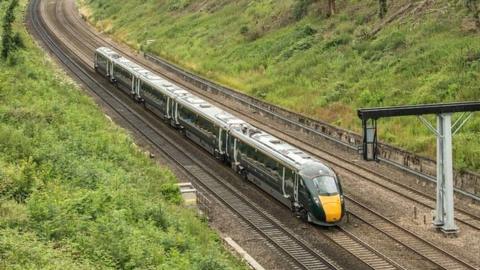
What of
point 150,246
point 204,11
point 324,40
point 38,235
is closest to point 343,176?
point 150,246

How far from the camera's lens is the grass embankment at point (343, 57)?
140 ft

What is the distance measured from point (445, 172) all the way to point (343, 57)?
28381mm

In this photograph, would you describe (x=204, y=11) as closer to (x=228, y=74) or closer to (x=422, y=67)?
(x=228, y=74)

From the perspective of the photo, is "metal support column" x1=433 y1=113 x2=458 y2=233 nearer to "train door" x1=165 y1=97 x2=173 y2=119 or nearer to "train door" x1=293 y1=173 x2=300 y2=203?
"train door" x1=293 y1=173 x2=300 y2=203

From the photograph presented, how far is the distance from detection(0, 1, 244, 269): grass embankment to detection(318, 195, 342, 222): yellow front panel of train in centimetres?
506

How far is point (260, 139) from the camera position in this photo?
34.6 metres

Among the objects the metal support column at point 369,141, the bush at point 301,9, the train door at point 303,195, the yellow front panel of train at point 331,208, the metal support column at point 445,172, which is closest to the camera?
the metal support column at point 369,141

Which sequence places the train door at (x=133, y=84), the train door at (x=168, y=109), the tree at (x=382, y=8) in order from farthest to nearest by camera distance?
the tree at (x=382, y=8) < the train door at (x=133, y=84) < the train door at (x=168, y=109)

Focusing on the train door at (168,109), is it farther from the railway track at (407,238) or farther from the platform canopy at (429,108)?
the platform canopy at (429,108)

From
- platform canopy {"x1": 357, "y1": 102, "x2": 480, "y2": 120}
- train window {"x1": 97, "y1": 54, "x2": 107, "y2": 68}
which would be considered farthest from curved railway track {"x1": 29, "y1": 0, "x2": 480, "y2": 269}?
train window {"x1": 97, "y1": 54, "x2": 107, "y2": 68}

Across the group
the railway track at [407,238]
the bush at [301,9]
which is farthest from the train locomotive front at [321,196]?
the bush at [301,9]

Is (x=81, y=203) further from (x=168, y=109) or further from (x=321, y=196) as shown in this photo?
(x=168, y=109)

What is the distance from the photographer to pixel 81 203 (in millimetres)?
21156

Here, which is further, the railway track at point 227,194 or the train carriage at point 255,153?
the train carriage at point 255,153
